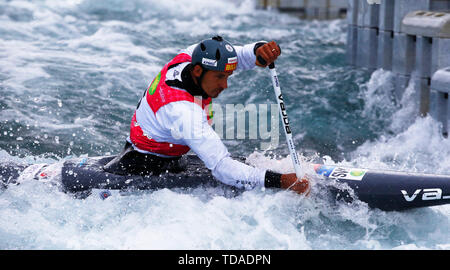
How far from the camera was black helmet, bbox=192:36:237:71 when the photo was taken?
15.7ft

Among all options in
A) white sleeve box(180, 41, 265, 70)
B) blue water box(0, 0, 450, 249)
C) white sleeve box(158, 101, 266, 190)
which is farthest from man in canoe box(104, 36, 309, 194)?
white sleeve box(180, 41, 265, 70)

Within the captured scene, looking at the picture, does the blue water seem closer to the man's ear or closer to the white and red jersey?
the white and red jersey

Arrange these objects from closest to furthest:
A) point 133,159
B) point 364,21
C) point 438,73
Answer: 1. point 133,159
2. point 438,73
3. point 364,21

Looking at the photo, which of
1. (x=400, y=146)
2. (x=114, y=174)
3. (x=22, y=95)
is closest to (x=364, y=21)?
(x=400, y=146)

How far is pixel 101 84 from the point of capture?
10070mm

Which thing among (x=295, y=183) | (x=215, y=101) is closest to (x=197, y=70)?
(x=295, y=183)

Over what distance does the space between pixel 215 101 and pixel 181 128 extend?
208 inches

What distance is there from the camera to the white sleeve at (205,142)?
4.77 m

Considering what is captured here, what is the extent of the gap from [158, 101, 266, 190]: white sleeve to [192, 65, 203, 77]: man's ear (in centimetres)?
23

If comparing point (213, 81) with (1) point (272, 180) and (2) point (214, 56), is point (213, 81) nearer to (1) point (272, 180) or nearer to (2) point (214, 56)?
(2) point (214, 56)

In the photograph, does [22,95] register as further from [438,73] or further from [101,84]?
[438,73]

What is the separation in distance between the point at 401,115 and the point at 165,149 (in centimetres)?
484

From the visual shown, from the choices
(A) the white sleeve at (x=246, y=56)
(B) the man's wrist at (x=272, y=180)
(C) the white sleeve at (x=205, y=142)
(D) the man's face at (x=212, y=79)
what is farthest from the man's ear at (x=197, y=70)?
(B) the man's wrist at (x=272, y=180)

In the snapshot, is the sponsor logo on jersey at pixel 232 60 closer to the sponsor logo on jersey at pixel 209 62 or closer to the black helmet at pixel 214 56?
the black helmet at pixel 214 56
